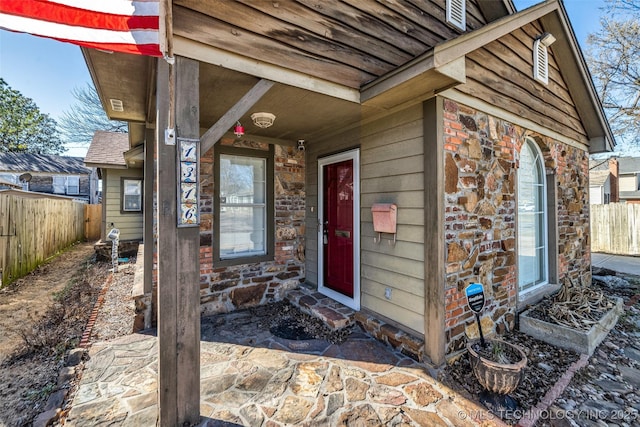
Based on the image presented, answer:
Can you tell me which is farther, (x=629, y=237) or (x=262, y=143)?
(x=629, y=237)

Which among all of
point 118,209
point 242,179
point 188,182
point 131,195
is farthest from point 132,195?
point 188,182

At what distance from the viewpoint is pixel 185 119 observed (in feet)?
6.33

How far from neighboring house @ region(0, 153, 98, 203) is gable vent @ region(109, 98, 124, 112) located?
672 inches

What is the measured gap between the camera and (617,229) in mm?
9844

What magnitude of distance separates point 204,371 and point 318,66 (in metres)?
2.90

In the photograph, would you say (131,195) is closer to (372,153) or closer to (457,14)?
(372,153)

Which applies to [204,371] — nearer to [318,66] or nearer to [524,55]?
[318,66]

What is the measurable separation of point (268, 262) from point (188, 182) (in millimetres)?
2615

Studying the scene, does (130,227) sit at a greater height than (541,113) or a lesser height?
lesser

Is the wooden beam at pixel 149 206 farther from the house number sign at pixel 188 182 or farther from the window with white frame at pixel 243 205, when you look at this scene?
the house number sign at pixel 188 182

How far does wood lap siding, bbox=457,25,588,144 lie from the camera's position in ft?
10.3

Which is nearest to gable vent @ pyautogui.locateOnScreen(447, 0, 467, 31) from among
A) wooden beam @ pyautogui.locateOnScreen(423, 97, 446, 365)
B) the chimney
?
wooden beam @ pyautogui.locateOnScreen(423, 97, 446, 365)

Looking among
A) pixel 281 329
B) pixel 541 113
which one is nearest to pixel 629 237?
pixel 541 113

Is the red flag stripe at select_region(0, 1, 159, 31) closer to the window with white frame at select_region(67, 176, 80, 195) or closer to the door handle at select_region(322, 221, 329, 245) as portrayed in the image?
the door handle at select_region(322, 221, 329, 245)
